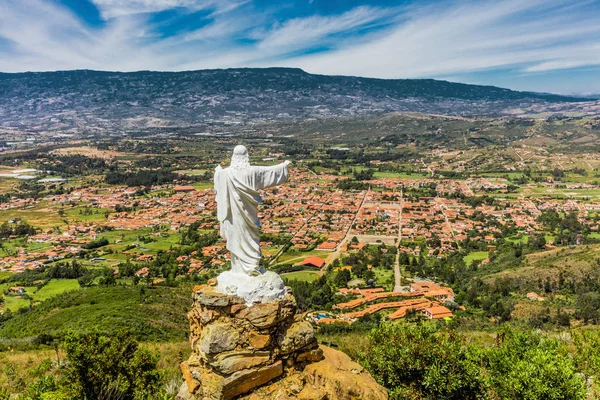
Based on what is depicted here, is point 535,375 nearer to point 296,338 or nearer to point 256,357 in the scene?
point 296,338

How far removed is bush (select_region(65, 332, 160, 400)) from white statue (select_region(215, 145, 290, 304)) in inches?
196

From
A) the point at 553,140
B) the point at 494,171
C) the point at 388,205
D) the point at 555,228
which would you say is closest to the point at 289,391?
the point at 555,228

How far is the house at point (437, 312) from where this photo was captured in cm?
3116

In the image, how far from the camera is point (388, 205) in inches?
2990

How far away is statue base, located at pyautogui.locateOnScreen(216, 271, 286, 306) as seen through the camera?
7.66m

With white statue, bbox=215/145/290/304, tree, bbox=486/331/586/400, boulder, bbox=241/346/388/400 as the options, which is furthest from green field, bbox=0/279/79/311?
tree, bbox=486/331/586/400

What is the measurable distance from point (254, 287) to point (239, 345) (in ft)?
3.70

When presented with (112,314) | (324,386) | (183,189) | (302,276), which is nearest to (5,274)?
(112,314)

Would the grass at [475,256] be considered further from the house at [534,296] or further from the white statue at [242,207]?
the white statue at [242,207]

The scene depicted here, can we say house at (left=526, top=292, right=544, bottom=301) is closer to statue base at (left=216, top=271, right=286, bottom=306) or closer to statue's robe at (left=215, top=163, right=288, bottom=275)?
statue base at (left=216, top=271, right=286, bottom=306)

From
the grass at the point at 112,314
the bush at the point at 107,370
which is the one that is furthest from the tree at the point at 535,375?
the grass at the point at 112,314

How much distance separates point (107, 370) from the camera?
10711mm

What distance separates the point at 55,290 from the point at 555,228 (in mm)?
66989

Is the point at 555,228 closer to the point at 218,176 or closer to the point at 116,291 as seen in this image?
the point at 116,291
